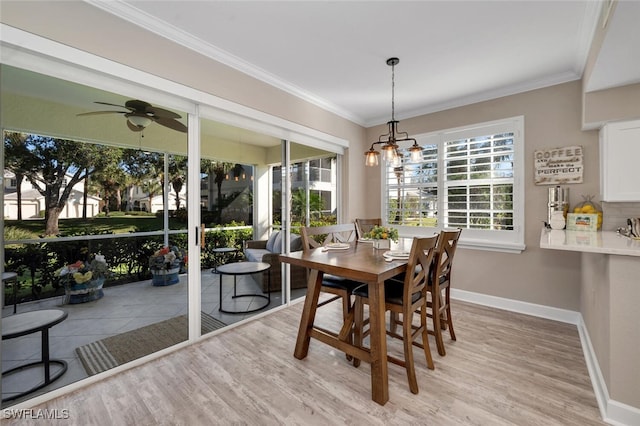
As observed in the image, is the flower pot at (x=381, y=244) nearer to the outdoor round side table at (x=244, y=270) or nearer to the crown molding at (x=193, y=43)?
the outdoor round side table at (x=244, y=270)

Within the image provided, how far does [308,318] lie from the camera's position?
2330mm

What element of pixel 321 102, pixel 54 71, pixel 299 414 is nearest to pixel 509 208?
pixel 321 102

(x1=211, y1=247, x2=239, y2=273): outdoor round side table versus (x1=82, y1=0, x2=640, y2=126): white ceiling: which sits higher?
(x1=82, y1=0, x2=640, y2=126): white ceiling

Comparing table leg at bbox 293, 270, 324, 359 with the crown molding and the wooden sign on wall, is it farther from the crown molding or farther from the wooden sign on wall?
the wooden sign on wall

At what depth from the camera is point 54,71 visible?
1828 mm

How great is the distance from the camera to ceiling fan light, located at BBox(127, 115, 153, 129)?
222cm

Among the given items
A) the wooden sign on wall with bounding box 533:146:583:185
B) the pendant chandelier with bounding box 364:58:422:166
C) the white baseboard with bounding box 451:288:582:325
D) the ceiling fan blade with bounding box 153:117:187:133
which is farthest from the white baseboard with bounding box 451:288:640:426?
the ceiling fan blade with bounding box 153:117:187:133

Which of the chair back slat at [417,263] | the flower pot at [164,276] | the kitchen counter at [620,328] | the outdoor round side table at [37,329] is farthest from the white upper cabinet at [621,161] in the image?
the outdoor round side table at [37,329]

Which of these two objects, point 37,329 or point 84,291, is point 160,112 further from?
point 37,329

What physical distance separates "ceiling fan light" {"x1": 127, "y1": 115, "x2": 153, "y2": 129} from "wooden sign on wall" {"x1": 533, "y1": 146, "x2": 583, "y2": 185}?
401 centimetres

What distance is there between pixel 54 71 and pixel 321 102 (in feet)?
8.90

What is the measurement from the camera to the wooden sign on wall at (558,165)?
9.61 ft

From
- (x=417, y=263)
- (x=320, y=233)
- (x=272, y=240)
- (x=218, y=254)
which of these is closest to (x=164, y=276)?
(x=218, y=254)

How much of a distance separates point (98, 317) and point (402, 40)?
3372 mm
